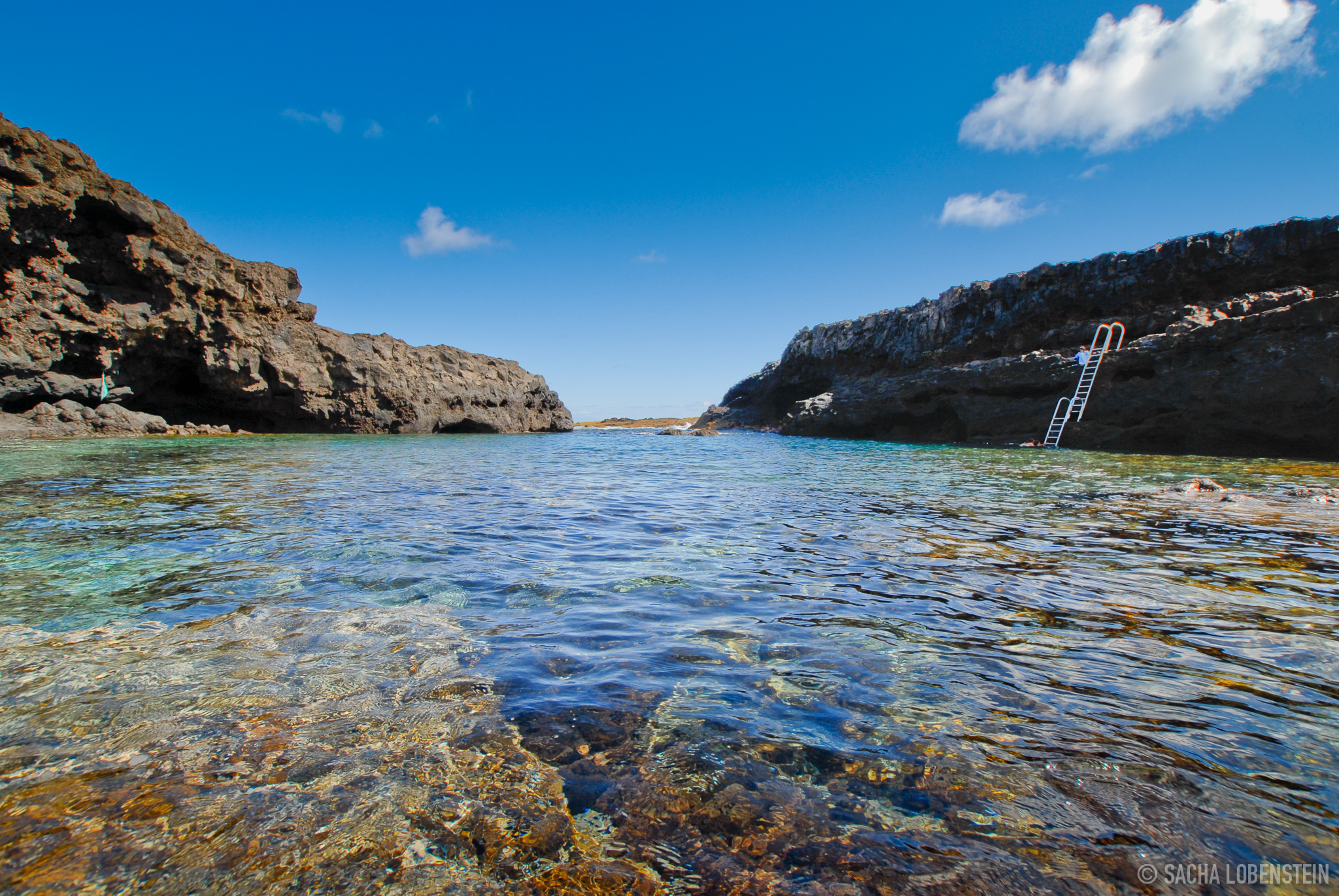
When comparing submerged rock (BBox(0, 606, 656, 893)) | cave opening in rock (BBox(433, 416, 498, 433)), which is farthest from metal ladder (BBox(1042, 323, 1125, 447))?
cave opening in rock (BBox(433, 416, 498, 433))

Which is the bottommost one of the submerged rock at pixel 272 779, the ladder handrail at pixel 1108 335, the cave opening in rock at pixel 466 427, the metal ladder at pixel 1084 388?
the submerged rock at pixel 272 779

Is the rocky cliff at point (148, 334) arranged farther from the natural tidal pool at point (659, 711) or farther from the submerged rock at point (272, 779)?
the submerged rock at point (272, 779)

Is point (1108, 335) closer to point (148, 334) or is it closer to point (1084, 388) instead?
point (1084, 388)

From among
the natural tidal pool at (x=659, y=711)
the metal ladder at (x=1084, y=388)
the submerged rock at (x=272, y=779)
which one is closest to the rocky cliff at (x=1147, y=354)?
the metal ladder at (x=1084, y=388)

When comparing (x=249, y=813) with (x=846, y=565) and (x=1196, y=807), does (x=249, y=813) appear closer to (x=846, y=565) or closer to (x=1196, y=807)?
(x=1196, y=807)

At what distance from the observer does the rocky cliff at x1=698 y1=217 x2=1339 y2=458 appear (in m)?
20.9

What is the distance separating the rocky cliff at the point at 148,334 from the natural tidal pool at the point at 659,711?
2283 centimetres

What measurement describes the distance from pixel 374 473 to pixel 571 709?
12.7m

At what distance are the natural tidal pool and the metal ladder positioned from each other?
23.5m

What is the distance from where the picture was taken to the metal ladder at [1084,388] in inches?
1043

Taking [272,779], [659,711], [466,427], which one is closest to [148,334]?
[466,427]

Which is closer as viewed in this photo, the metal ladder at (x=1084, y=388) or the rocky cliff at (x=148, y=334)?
the rocky cliff at (x=148, y=334)

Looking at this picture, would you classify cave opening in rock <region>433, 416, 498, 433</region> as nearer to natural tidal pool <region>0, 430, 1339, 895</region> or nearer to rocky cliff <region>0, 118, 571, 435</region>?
rocky cliff <region>0, 118, 571, 435</region>

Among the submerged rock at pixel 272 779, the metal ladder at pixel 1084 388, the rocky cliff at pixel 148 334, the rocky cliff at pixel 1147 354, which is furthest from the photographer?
the metal ladder at pixel 1084 388
